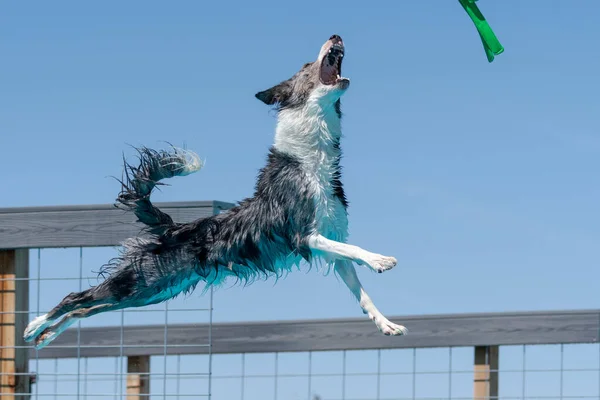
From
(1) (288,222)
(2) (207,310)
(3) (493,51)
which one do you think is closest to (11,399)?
(2) (207,310)

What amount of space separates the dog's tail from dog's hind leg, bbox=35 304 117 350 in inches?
12.4

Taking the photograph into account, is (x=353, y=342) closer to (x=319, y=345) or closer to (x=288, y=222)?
(x=319, y=345)

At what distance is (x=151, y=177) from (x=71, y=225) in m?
1.36

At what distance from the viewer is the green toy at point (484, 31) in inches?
133

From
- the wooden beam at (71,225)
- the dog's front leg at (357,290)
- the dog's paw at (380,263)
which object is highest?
the wooden beam at (71,225)

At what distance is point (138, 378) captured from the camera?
6.56 m

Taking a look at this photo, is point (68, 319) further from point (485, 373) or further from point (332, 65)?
point (485, 373)

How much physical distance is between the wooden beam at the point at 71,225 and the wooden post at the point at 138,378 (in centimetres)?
180

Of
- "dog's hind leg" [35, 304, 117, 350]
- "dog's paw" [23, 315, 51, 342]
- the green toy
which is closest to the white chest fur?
the green toy

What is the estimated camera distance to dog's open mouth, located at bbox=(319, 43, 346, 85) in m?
3.32

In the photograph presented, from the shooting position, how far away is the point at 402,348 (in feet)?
20.2

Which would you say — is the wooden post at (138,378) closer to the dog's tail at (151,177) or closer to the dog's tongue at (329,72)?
the dog's tail at (151,177)

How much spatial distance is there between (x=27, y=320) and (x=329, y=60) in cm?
244

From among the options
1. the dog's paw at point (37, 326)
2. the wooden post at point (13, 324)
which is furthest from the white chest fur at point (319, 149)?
the wooden post at point (13, 324)
